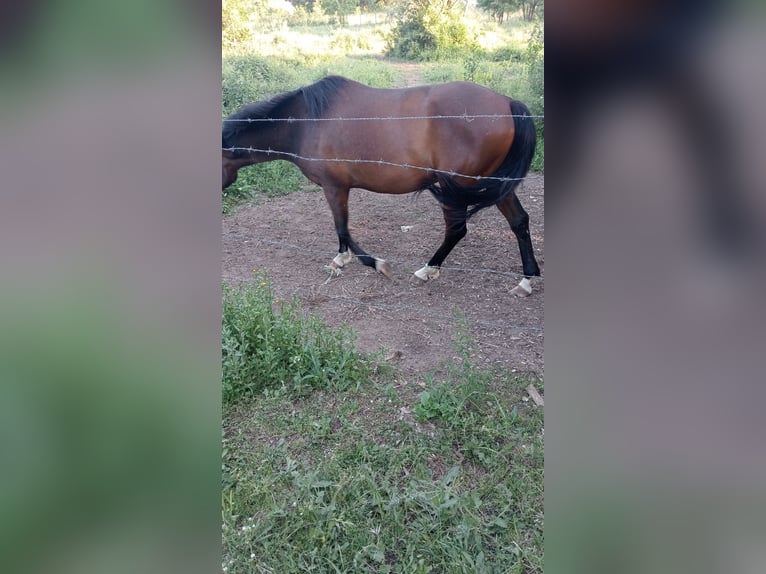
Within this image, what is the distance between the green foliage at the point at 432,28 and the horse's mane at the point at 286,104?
0.51 metres

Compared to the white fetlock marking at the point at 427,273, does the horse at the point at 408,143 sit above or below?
above

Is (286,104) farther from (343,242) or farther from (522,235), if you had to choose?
(522,235)

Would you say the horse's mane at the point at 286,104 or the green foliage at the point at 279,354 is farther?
the horse's mane at the point at 286,104

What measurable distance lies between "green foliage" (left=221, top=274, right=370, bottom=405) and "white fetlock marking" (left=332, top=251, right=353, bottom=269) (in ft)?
3.03

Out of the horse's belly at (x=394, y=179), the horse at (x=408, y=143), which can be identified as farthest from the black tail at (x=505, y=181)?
the horse's belly at (x=394, y=179)

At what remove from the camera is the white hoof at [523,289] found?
3656mm

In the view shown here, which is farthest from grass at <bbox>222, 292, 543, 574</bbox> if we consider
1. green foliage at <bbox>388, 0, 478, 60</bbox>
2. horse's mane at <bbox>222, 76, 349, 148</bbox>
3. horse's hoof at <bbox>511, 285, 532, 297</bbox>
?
green foliage at <bbox>388, 0, 478, 60</bbox>

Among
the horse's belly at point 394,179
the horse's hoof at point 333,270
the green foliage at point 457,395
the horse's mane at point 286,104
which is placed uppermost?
the horse's mane at point 286,104

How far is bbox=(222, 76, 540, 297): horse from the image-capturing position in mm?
3305

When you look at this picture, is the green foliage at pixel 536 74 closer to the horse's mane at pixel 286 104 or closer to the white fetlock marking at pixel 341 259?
the horse's mane at pixel 286 104

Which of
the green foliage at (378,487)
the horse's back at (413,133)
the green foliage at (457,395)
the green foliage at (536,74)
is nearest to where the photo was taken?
the green foliage at (378,487)
